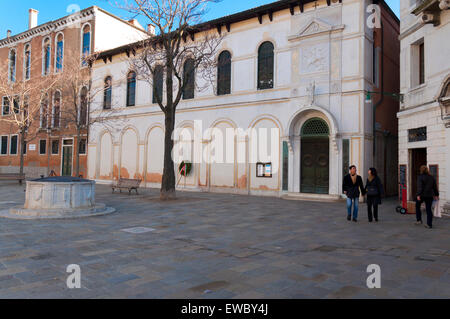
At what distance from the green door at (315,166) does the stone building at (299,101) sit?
5cm

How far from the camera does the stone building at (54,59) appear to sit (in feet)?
96.1

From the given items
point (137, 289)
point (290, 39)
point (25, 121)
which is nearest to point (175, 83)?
point (290, 39)

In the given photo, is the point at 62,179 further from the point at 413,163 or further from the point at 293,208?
the point at 413,163

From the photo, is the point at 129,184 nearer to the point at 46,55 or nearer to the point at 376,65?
the point at 376,65

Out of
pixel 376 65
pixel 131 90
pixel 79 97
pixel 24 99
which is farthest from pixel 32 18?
pixel 376 65

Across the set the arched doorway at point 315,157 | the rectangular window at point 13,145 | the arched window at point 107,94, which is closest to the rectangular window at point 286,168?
the arched doorway at point 315,157

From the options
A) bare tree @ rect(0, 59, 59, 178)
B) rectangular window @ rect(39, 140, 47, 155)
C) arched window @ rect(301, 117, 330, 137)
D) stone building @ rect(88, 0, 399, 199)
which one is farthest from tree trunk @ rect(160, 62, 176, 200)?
rectangular window @ rect(39, 140, 47, 155)

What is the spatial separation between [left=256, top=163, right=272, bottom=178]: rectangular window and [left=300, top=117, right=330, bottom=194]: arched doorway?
69.0 inches

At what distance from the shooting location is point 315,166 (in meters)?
17.5

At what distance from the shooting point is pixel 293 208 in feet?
44.8

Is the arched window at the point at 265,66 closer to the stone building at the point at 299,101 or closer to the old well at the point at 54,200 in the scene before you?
the stone building at the point at 299,101

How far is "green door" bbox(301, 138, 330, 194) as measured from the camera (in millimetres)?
17156

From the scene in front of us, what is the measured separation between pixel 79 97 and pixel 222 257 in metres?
24.4
